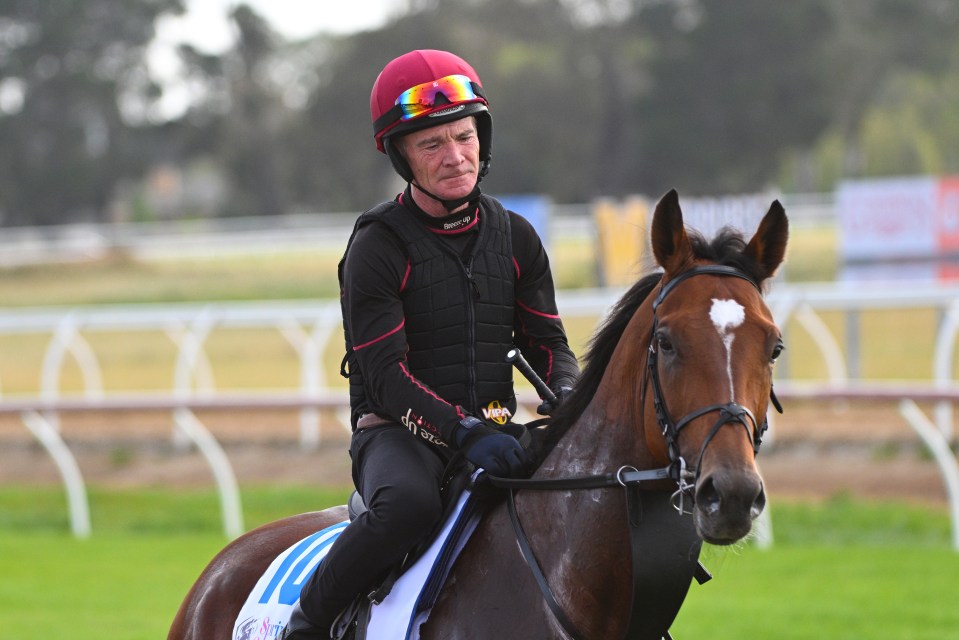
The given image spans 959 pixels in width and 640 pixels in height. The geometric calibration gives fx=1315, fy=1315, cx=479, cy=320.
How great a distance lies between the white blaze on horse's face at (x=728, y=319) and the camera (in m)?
2.72

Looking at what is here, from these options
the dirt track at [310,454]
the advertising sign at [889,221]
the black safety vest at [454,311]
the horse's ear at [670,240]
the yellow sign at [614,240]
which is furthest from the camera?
the yellow sign at [614,240]

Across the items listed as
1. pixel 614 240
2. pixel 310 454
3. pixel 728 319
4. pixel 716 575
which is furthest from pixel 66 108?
pixel 728 319

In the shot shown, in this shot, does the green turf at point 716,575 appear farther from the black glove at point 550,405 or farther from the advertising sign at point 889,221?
the advertising sign at point 889,221

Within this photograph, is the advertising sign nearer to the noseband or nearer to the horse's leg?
the horse's leg

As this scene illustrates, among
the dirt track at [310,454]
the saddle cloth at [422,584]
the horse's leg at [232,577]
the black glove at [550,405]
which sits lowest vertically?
the dirt track at [310,454]

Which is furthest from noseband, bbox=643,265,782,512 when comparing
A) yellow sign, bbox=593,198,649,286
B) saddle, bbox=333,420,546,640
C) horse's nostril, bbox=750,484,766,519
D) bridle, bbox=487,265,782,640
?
yellow sign, bbox=593,198,649,286

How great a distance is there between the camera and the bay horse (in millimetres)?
2691

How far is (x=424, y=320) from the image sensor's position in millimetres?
3373

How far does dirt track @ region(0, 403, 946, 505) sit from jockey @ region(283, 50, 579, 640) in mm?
7548

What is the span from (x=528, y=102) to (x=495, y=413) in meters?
49.2

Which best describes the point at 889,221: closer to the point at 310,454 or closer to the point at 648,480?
the point at 310,454

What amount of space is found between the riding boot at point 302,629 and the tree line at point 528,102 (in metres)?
42.3

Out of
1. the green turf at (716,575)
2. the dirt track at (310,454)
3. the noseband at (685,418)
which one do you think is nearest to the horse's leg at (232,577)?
the noseband at (685,418)

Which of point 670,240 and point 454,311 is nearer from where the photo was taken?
point 670,240
